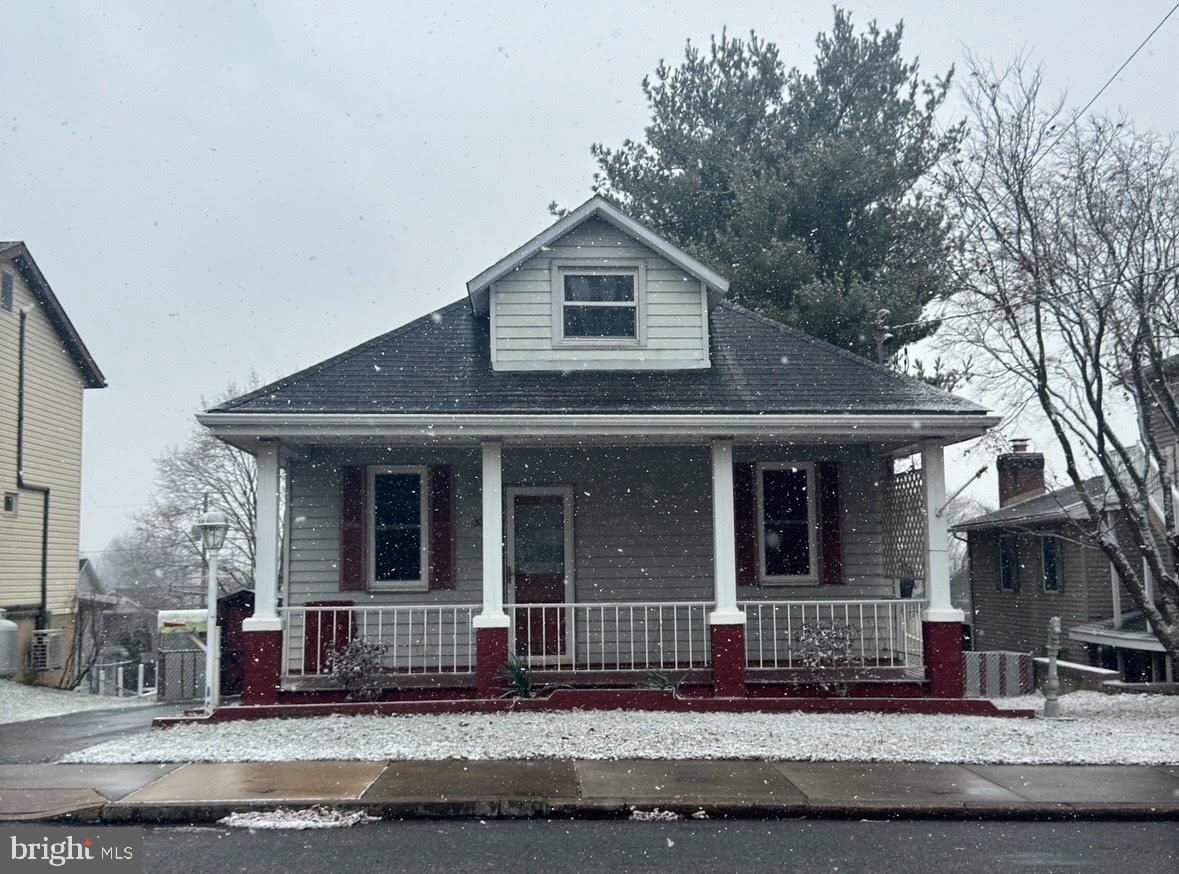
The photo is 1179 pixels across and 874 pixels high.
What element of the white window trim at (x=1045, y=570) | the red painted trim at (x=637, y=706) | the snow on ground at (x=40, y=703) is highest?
the white window trim at (x=1045, y=570)

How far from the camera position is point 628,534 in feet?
41.8

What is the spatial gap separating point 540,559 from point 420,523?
1449 mm

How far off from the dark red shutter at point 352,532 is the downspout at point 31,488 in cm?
1111

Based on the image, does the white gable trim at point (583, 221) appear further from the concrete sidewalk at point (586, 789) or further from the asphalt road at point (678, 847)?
the asphalt road at point (678, 847)

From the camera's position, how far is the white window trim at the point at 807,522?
41.4 ft

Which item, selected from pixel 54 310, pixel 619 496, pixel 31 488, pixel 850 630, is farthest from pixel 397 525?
pixel 54 310

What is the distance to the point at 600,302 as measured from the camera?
491 inches

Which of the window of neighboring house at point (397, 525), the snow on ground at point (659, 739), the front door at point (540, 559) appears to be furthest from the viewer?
the front door at point (540, 559)

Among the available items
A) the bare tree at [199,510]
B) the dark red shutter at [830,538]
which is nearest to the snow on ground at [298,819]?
the dark red shutter at [830,538]

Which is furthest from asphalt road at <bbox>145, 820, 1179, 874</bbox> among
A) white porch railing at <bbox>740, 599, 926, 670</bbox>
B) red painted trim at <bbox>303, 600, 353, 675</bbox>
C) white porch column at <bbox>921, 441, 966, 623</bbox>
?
red painted trim at <bbox>303, 600, 353, 675</bbox>

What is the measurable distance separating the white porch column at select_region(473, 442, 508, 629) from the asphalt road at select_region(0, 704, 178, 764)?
3548mm

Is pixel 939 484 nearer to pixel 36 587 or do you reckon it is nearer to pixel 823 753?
pixel 823 753

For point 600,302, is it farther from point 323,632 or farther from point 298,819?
point 298,819

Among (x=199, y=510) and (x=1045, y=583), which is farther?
(x=199, y=510)
